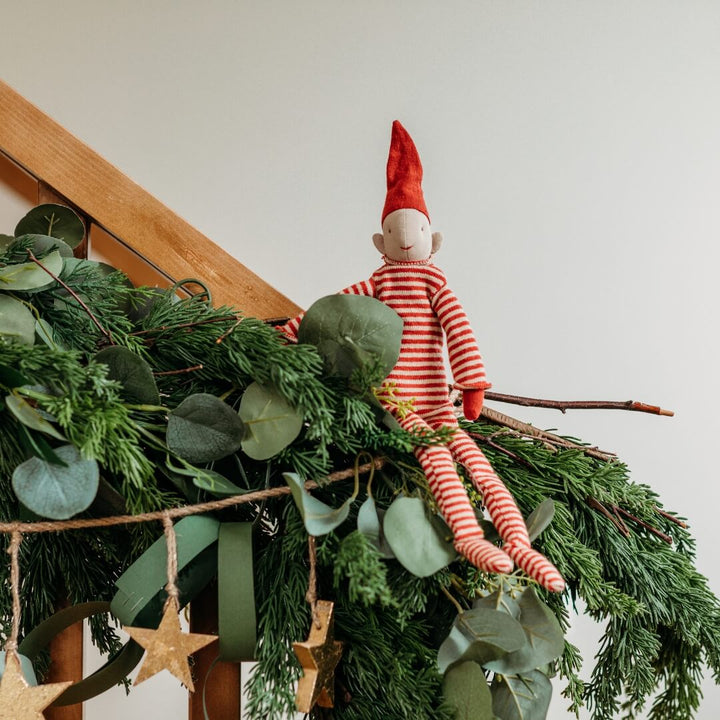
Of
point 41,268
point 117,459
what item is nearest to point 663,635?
point 117,459

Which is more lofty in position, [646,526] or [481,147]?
[481,147]

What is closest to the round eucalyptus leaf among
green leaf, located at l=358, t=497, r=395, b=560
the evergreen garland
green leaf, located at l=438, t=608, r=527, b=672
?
the evergreen garland

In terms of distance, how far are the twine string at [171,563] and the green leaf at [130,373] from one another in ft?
0.29

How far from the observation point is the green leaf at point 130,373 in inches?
19.4

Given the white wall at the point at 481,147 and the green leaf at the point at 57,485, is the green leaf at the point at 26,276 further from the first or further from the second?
the white wall at the point at 481,147

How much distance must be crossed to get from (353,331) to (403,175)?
147 millimetres

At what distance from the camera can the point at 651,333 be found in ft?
3.71

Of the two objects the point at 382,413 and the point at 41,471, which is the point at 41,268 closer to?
the point at 41,471

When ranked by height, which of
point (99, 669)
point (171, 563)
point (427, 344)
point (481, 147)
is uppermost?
point (481, 147)

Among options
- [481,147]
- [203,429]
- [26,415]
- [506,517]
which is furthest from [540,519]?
[481,147]

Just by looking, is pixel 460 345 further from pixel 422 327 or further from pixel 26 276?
pixel 26 276

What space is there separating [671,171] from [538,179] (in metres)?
0.23

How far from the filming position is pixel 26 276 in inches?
20.4

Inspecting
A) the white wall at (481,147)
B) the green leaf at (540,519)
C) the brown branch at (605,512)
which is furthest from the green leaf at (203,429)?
the white wall at (481,147)
